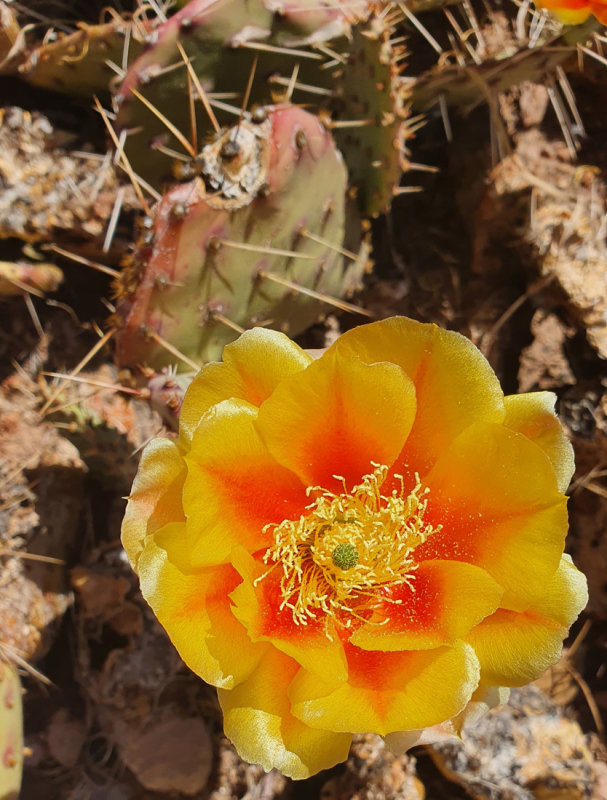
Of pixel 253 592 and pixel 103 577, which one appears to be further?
pixel 103 577

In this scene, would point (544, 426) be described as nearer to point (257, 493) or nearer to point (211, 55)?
point (257, 493)

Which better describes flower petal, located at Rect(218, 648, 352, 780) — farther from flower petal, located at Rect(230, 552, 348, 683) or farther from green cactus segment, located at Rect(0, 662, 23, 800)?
green cactus segment, located at Rect(0, 662, 23, 800)

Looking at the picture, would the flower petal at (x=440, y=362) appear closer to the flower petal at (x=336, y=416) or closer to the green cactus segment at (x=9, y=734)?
the flower petal at (x=336, y=416)

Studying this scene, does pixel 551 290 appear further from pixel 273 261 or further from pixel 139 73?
pixel 139 73

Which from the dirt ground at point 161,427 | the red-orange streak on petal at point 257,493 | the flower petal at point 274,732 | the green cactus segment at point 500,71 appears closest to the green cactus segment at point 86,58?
the dirt ground at point 161,427

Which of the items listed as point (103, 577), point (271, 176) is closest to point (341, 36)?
point (271, 176)

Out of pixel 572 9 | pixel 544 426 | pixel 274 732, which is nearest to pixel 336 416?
pixel 544 426

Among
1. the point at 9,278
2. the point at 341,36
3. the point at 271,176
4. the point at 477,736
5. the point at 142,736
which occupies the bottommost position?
the point at 142,736
